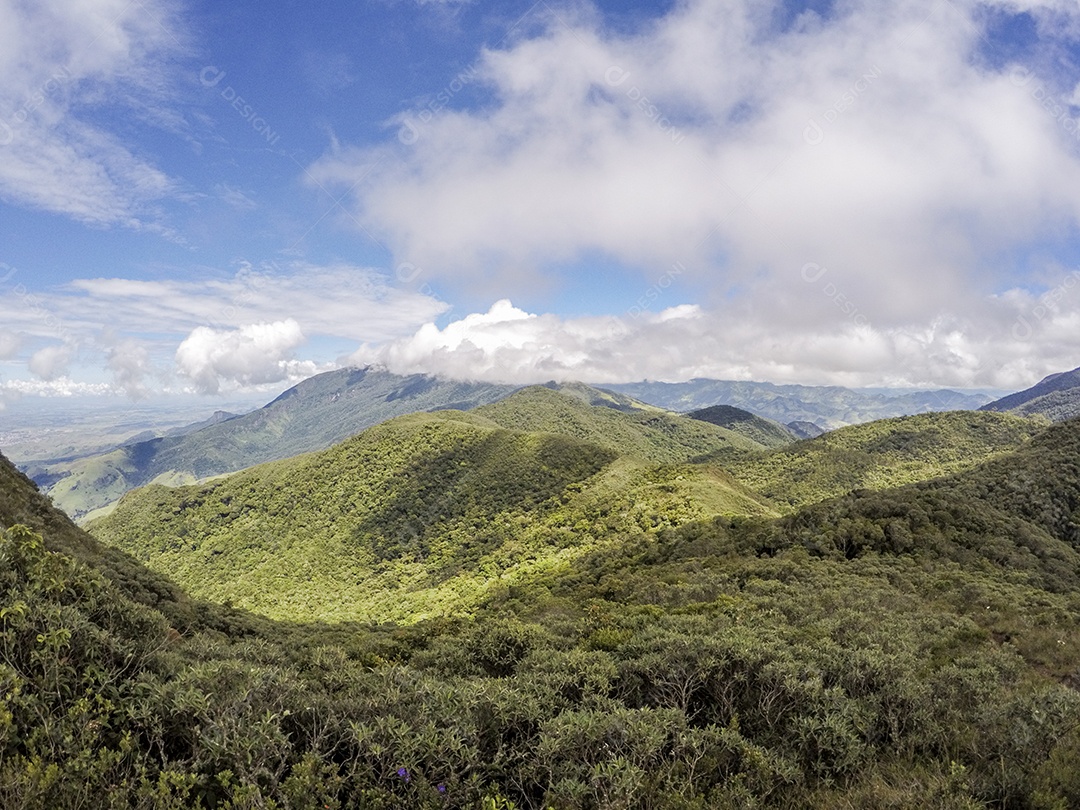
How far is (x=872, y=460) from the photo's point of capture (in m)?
169

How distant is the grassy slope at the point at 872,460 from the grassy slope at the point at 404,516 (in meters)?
58.4

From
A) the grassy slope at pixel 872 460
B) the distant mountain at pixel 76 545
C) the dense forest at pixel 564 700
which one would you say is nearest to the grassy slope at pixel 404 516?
the distant mountain at pixel 76 545

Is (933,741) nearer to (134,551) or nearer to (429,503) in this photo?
(429,503)

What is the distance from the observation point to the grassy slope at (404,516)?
82188 millimetres

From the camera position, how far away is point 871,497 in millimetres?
50312

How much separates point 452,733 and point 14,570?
8519 mm

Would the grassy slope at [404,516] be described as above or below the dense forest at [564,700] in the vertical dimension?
below

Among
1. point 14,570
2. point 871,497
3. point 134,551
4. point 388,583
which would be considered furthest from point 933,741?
point 134,551

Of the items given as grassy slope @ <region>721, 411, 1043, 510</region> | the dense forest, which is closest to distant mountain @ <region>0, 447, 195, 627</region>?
the dense forest

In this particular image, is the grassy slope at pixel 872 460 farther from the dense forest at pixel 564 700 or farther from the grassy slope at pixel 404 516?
the dense forest at pixel 564 700

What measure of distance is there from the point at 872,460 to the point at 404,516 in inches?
6117

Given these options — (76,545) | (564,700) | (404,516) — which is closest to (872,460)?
(404,516)

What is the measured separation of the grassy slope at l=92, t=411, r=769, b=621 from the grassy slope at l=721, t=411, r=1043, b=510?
5843 centimetres

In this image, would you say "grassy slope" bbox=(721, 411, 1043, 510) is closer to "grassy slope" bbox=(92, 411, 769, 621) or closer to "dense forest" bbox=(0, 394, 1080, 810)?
"grassy slope" bbox=(92, 411, 769, 621)
